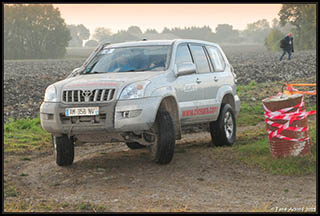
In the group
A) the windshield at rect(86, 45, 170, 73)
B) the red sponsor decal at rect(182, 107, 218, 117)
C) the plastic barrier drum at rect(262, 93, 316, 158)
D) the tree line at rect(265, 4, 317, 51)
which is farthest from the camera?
the tree line at rect(265, 4, 317, 51)

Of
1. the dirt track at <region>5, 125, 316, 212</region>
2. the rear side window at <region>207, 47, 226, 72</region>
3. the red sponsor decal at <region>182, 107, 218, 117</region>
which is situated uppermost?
the rear side window at <region>207, 47, 226, 72</region>

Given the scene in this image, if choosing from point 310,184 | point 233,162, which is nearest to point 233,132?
point 233,162

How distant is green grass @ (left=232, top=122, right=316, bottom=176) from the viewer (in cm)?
887

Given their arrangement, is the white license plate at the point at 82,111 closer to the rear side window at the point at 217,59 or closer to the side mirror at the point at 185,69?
the side mirror at the point at 185,69

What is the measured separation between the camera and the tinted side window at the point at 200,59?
10570 millimetres

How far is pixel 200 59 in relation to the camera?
10742 mm

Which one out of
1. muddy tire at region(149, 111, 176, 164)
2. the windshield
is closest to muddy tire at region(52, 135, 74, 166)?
the windshield

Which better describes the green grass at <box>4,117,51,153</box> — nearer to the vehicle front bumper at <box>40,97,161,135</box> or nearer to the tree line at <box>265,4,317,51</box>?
the vehicle front bumper at <box>40,97,161,135</box>

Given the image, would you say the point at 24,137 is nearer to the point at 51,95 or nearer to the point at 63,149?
the point at 63,149

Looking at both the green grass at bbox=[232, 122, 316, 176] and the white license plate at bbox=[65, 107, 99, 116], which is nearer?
the white license plate at bbox=[65, 107, 99, 116]

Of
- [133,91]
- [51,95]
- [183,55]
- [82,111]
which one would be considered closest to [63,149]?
[51,95]

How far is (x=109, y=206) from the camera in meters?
A: 7.08

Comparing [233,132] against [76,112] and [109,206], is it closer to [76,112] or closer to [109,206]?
[76,112]

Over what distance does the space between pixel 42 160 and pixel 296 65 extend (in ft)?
84.0
